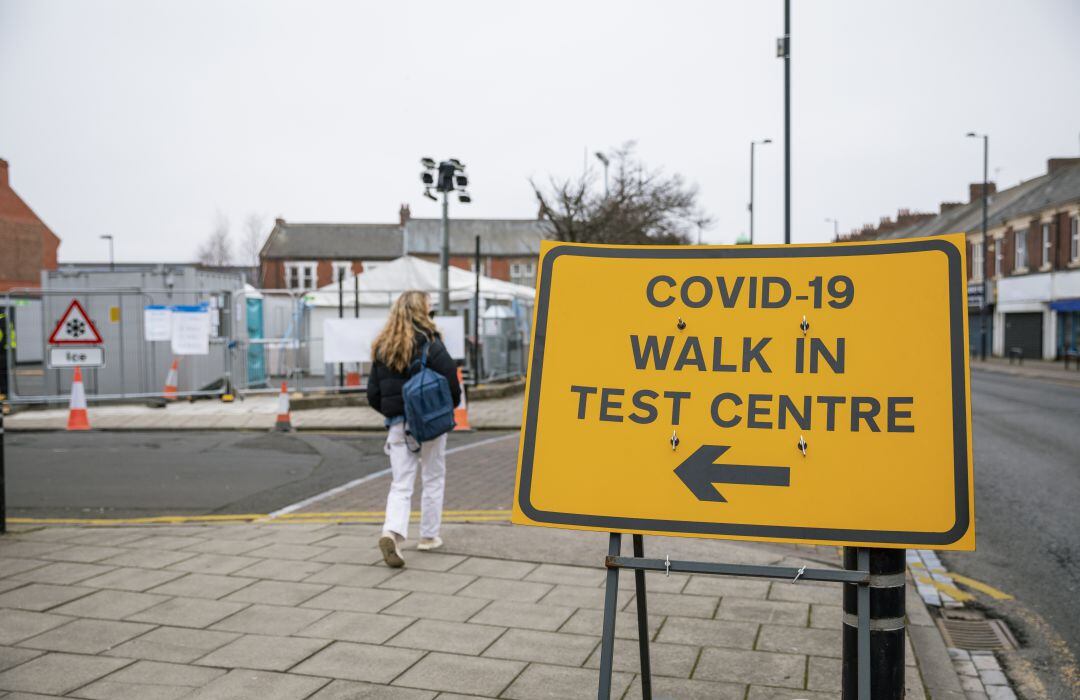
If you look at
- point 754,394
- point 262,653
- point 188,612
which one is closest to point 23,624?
point 188,612

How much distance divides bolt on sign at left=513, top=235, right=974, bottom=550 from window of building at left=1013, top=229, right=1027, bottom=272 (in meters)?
44.0

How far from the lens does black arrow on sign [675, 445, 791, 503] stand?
2762 millimetres

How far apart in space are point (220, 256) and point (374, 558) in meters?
62.9

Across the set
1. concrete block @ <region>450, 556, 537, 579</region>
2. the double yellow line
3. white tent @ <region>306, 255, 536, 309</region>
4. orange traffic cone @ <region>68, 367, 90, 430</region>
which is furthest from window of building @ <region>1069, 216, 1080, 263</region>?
concrete block @ <region>450, 556, 537, 579</region>

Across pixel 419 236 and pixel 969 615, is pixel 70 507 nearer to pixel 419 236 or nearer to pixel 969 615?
pixel 969 615

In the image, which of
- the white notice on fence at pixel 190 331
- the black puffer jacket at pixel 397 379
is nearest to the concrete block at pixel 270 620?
the black puffer jacket at pixel 397 379

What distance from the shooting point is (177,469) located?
1019 centimetres

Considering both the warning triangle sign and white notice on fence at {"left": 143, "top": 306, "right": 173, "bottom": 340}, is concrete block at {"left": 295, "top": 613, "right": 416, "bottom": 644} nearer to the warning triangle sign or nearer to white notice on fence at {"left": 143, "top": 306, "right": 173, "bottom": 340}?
the warning triangle sign

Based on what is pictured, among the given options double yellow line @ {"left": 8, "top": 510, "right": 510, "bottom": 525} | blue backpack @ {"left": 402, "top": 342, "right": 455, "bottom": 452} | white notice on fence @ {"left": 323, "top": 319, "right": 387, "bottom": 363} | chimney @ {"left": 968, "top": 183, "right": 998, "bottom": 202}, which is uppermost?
chimney @ {"left": 968, "top": 183, "right": 998, "bottom": 202}

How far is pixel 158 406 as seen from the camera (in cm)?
1675

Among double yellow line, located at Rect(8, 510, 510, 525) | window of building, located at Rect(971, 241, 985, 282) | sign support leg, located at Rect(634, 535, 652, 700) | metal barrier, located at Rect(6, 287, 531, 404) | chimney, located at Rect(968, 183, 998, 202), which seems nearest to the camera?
sign support leg, located at Rect(634, 535, 652, 700)

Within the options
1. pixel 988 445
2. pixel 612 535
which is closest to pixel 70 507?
pixel 612 535

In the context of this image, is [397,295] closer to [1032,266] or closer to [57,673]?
[57,673]

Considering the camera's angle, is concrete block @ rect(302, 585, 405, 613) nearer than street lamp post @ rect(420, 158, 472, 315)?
Yes
